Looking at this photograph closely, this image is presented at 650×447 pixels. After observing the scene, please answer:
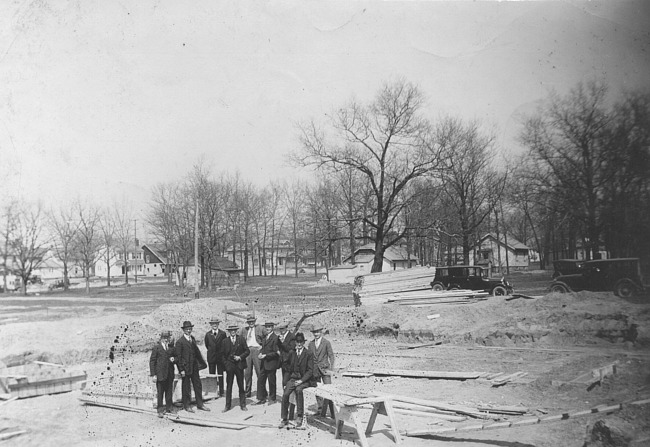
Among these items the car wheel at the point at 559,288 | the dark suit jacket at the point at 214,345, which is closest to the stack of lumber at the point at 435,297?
the car wheel at the point at 559,288

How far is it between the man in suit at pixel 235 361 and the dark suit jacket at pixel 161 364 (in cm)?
117

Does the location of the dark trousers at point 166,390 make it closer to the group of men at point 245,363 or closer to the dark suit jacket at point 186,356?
the group of men at point 245,363

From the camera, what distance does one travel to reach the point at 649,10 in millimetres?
10148

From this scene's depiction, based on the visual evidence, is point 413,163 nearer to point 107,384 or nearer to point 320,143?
point 320,143

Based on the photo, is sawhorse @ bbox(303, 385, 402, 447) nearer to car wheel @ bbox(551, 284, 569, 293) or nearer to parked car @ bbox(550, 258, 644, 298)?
parked car @ bbox(550, 258, 644, 298)

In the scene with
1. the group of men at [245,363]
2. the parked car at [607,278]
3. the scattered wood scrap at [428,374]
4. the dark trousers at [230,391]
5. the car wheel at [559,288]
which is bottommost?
the scattered wood scrap at [428,374]

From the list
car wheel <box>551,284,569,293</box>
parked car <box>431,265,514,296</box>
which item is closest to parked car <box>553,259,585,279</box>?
car wheel <box>551,284,569,293</box>

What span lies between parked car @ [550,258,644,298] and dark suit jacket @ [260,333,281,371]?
547 inches

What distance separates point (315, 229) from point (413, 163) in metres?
7.85

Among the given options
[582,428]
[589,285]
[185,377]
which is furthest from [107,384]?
[589,285]

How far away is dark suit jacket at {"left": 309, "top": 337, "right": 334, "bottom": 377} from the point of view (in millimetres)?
9539

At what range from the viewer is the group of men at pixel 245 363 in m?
9.30

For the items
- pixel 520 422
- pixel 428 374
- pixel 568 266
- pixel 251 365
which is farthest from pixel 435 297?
pixel 520 422

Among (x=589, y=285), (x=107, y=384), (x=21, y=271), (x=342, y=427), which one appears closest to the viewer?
(x=342, y=427)
